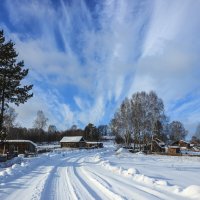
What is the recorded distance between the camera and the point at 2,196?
34.6ft

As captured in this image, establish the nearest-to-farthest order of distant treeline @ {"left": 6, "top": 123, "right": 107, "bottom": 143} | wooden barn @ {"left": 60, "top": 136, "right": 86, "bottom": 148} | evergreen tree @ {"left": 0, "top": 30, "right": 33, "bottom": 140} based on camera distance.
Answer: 1. evergreen tree @ {"left": 0, "top": 30, "right": 33, "bottom": 140}
2. wooden barn @ {"left": 60, "top": 136, "right": 86, "bottom": 148}
3. distant treeline @ {"left": 6, "top": 123, "right": 107, "bottom": 143}

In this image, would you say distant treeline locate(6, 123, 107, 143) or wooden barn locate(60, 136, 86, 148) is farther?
distant treeline locate(6, 123, 107, 143)

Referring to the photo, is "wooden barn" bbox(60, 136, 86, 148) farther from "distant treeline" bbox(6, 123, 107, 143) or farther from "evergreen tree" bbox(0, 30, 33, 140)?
"evergreen tree" bbox(0, 30, 33, 140)

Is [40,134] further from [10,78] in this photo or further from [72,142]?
[10,78]

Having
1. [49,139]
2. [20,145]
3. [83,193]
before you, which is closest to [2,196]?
[83,193]

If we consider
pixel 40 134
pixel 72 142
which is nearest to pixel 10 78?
pixel 72 142

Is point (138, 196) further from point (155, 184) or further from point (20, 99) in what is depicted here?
point (20, 99)

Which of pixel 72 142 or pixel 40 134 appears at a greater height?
pixel 40 134

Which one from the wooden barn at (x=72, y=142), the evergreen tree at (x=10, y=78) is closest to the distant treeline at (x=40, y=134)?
the wooden barn at (x=72, y=142)

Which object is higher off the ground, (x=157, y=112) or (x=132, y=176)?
(x=157, y=112)

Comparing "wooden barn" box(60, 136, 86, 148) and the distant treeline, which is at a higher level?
the distant treeline

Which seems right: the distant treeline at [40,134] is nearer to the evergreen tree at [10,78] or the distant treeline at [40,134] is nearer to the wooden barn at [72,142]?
the wooden barn at [72,142]

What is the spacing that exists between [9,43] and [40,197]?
83.1 ft

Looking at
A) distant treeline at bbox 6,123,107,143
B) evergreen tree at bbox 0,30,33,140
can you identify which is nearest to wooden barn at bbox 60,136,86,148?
distant treeline at bbox 6,123,107,143
